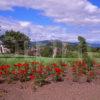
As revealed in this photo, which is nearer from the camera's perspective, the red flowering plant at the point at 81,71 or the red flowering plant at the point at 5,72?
the red flowering plant at the point at 5,72

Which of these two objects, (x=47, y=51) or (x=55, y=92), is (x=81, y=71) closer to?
(x=55, y=92)

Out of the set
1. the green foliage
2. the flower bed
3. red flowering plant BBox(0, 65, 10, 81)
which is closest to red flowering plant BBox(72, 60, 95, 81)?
the flower bed

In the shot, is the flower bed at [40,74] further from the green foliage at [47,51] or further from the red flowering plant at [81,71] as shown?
the green foliage at [47,51]

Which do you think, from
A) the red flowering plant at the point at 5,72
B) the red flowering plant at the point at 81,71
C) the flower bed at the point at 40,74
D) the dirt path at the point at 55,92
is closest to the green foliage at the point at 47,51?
the red flowering plant at the point at 81,71

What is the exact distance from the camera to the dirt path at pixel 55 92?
7375 millimetres

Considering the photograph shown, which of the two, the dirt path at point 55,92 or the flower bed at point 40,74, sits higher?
the flower bed at point 40,74

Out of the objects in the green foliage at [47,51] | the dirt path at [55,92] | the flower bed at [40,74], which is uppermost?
the green foliage at [47,51]

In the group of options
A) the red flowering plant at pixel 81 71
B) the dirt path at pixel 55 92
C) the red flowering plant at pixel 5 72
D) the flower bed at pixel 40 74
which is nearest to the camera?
the dirt path at pixel 55 92

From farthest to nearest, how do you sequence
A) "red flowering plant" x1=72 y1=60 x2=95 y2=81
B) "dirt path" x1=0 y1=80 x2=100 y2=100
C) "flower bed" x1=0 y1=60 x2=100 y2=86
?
"red flowering plant" x1=72 y1=60 x2=95 y2=81, "flower bed" x1=0 y1=60 x2=100 y2=86, "dirt path" x1=0 y1=80 x2=100 y2=100

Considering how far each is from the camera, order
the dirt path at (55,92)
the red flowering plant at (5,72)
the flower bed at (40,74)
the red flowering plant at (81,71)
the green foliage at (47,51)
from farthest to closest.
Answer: the green foliage at (47,51), the red flowering plant at (81,71), the red flowering plant at (5,72), the flower bed at (40,74), the dirt path at (55,92)

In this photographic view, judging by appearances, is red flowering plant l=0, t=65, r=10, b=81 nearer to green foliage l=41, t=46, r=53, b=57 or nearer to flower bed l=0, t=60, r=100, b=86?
flower bed l=0, t=60, r=100, b=86

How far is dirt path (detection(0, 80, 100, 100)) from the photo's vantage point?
24.2 ft

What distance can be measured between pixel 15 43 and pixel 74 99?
54.6 ft

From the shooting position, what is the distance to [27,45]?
22.0m
